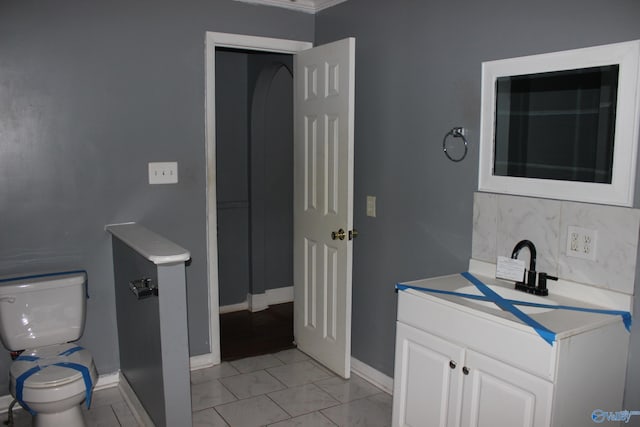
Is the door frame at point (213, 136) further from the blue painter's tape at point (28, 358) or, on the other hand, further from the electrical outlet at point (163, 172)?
the blue painter's tape at point (28, 358)

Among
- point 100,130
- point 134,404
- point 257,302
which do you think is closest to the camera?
point 134,404

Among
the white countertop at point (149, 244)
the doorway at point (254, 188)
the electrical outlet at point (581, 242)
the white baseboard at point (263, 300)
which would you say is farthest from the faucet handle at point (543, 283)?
the white baseboard at point (263, 300)

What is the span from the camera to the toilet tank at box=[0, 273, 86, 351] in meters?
2.72

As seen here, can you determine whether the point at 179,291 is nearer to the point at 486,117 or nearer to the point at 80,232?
the point at 80,232

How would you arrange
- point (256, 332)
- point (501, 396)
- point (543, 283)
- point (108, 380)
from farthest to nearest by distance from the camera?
point (256, 332) → point (108, 380) → point (543, 283) → point (501, 396)

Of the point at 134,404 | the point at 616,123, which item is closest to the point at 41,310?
the point at 134,404

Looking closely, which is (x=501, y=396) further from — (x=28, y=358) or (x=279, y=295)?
(x=279, y=295)

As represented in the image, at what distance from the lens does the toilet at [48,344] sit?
245 cm

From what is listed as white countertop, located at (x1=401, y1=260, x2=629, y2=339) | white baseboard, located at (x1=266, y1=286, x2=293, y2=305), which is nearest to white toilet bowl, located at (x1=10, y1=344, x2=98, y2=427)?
white countertop, located at (x1=401, y1=260, x2=629, y2=339)

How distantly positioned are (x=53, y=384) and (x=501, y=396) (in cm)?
189

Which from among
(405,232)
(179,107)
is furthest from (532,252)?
(179,107)

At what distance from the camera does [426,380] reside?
2.34 meters

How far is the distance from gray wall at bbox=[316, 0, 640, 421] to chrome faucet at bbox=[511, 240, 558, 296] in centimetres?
35

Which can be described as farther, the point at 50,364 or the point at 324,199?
the point at 324,199
